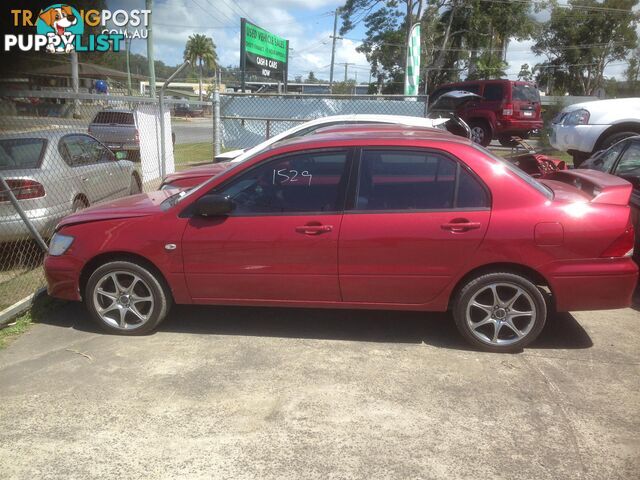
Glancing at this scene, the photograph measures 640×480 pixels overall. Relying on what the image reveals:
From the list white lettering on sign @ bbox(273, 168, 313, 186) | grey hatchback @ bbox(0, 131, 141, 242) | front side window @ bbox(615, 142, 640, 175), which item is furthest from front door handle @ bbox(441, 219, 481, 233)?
grey hatchback @ bbox(0, 131, 141, 242)

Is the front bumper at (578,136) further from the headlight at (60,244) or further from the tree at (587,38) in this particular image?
the tree at (587,38)

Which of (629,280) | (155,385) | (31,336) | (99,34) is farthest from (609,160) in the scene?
(99,34)

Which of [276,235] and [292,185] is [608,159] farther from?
[276,235]

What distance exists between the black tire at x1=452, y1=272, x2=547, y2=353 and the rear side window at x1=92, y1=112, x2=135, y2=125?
325 inches

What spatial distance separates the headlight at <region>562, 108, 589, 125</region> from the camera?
31.8ft

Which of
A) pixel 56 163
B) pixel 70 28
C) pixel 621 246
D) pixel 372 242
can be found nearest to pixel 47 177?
pixel 56 163

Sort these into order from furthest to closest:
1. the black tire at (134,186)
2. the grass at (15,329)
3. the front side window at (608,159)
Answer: the black tire at (134,186), the front side window at (608,159), the grass at (15,329)

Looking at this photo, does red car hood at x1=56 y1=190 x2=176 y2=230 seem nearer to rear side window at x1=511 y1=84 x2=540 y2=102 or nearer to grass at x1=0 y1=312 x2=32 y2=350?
grass at x1=0 y1=312 x2=32 y2=350

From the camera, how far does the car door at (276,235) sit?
13.3 ft

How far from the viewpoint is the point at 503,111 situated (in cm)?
1642

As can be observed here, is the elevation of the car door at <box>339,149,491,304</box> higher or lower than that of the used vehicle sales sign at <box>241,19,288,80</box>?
lower

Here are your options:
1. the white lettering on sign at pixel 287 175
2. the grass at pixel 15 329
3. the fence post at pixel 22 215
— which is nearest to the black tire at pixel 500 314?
the white lettering on sign at pixel 287 175

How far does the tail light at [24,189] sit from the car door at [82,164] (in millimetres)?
672

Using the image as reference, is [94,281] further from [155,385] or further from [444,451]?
[444,451]
